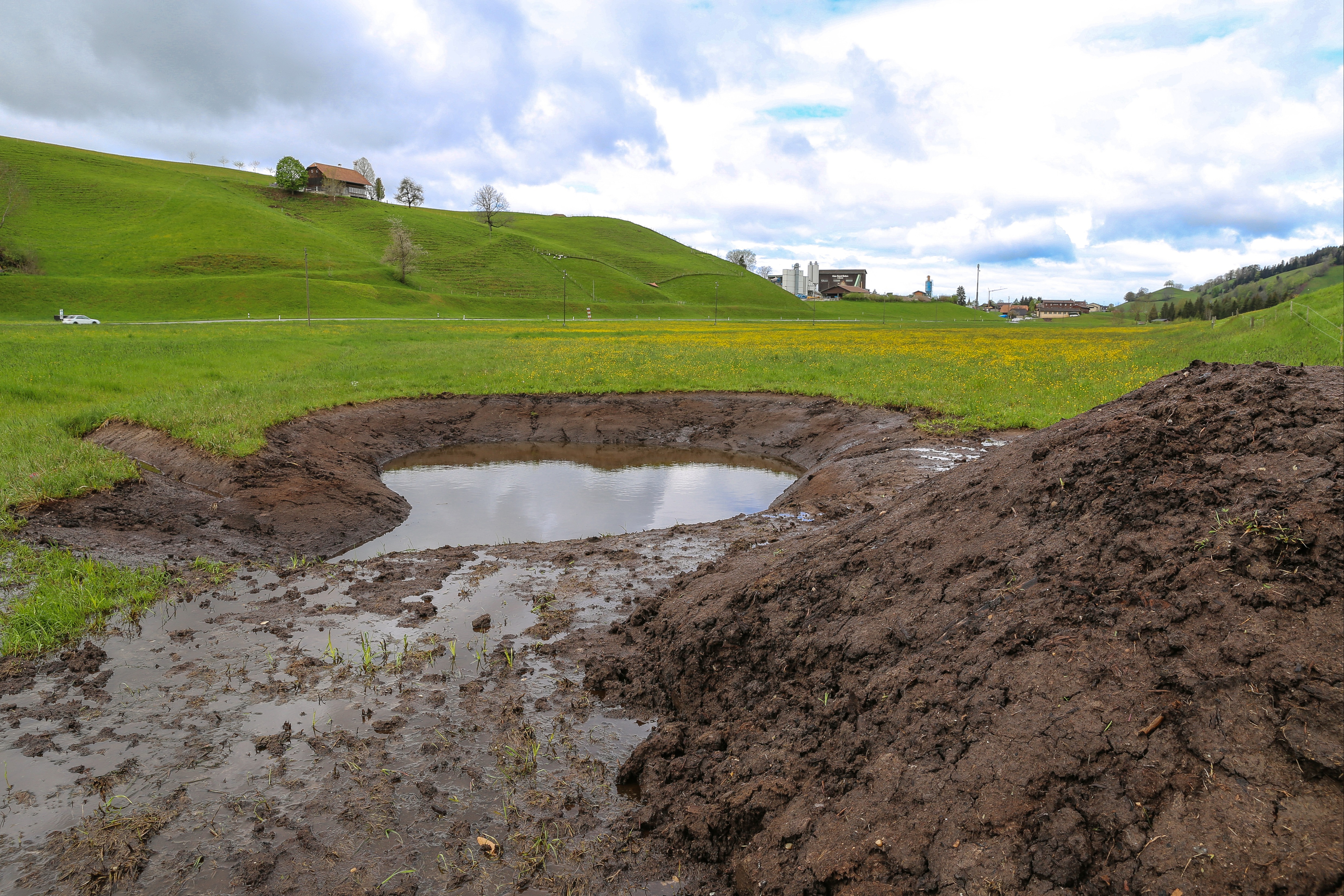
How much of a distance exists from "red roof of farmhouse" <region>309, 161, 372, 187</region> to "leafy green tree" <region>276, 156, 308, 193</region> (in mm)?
5865

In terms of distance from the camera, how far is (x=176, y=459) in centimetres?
1213

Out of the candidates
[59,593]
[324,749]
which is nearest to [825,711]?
[324,749]

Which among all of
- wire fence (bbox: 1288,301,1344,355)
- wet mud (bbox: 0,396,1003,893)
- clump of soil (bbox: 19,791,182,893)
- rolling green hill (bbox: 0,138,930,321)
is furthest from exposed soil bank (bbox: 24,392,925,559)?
rolling green hill (bbox: 0,138,930,321)

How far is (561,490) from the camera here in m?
14.4

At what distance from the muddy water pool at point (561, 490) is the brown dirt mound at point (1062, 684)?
6009mm

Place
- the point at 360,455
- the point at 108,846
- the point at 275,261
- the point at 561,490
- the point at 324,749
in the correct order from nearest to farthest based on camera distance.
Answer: the point at 108,846 < the point at 324,749 < the point at 561,490 < the point at 360,455 < the point at 275,261

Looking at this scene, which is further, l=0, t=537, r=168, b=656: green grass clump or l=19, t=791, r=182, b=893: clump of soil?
l=0, t=537, r=168, b=656: green grass clump

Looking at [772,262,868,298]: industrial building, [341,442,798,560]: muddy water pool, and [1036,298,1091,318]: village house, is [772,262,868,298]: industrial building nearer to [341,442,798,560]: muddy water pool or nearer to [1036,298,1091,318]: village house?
[1036,298,1091,318]: village house

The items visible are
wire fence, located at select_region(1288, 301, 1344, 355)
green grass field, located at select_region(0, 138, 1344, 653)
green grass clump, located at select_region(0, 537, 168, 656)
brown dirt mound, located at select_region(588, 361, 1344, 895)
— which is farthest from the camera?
wire fence, located at select_region(1288, 301, 1344, 355)

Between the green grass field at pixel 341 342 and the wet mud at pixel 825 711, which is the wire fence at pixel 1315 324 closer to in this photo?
the green grass field at pixel 341 342

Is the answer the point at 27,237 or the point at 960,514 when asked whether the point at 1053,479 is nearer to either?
the point at 960,514

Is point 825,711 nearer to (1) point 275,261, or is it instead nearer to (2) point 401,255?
(1) point 275,261

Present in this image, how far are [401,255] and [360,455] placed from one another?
83.2 m

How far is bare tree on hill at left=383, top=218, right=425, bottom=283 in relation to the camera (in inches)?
3511
